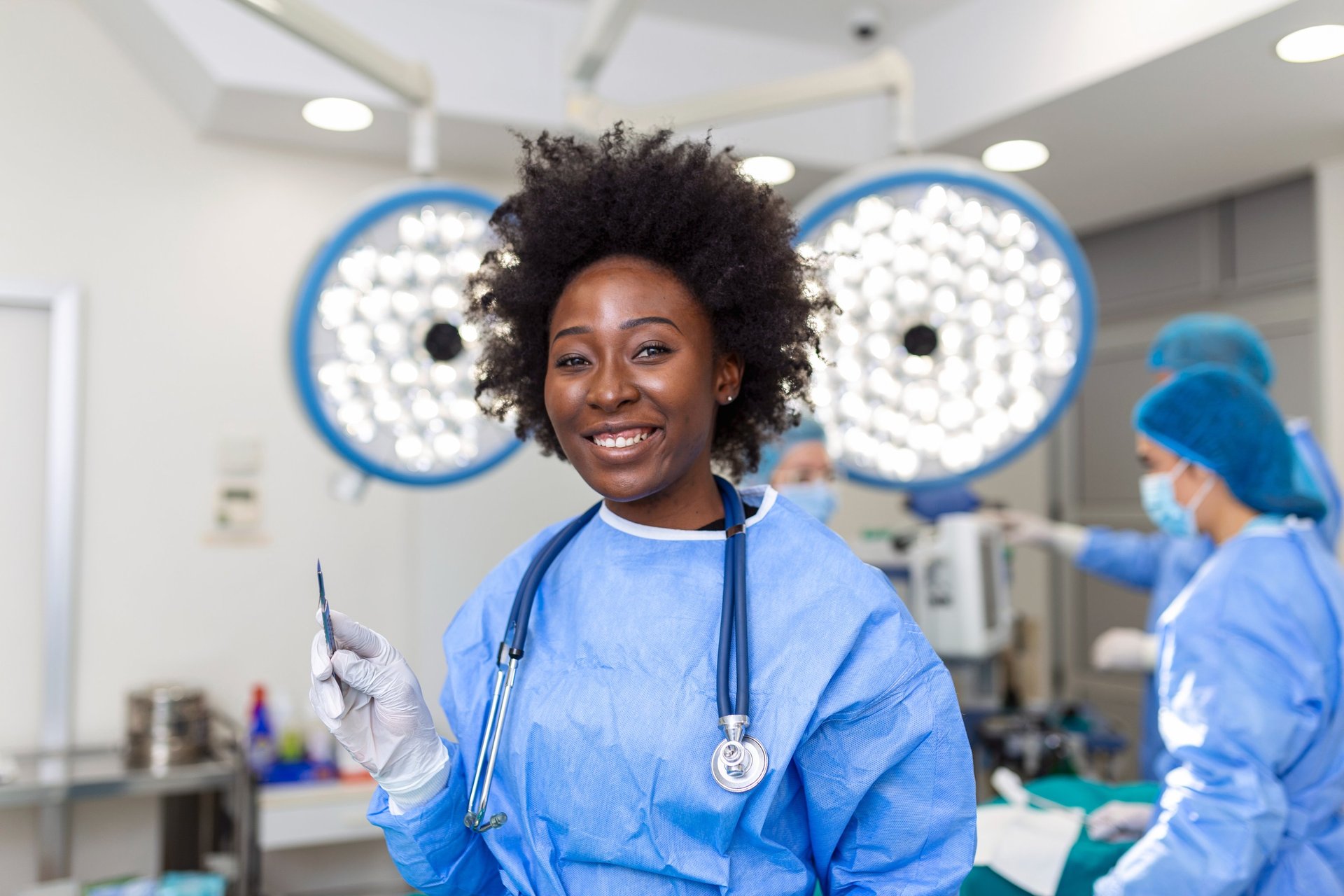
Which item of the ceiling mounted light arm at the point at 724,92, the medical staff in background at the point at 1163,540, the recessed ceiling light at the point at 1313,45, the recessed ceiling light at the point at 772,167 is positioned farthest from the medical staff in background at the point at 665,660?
the recessed ceiling light at the point at 772,167

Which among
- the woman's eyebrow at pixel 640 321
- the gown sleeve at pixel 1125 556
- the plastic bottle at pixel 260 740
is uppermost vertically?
the woman's eyebrow at pixel 640 321

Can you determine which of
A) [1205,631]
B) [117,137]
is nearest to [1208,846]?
[1205,631]

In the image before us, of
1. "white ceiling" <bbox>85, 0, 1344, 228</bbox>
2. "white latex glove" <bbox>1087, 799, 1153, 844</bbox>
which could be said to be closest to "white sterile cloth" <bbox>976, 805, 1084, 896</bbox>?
"white latex glove" <bbox>1087, 799, 1153, 844</bbox>

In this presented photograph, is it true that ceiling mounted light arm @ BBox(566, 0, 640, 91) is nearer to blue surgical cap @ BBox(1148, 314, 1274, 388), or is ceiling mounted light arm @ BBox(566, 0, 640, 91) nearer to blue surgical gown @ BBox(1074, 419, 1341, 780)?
blue surgical cap @ BBox(1148, 314, 1274, 388)

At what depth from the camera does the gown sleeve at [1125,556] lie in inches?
125

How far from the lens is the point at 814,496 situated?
100 inches

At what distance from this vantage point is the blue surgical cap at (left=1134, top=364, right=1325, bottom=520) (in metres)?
1.77

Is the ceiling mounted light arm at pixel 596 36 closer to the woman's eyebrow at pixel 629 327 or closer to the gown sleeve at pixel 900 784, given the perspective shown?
the woman's eyebrow at pixel 629 327

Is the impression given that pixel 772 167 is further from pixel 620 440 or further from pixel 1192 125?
pixel 620 440

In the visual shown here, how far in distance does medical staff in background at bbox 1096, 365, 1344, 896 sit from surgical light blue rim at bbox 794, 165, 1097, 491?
0.67 feet

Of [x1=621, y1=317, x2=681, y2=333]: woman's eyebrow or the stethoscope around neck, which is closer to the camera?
the stethoscope around neck

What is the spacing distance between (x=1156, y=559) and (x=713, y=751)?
99.8 inches

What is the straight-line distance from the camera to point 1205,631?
1.65 metres

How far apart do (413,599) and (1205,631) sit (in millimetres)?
2249
